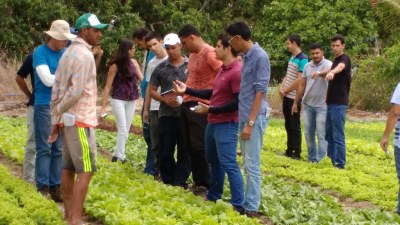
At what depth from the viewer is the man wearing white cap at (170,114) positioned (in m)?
9.57

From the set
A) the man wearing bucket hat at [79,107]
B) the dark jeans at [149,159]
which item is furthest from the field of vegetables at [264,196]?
the man wearing bucket hat at [79,107]

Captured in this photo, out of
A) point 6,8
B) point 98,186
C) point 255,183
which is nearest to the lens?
point 255,183

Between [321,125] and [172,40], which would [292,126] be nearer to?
[321,125]

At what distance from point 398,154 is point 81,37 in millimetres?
3988

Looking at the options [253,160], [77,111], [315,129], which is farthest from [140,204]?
[315,129]

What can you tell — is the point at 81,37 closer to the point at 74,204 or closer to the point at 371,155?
the point at 74,204

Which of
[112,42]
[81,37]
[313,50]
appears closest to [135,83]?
[313,50]

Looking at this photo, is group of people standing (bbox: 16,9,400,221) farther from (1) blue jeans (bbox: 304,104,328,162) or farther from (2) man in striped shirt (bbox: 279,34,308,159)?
(1) blue jeans (bbox: 304,104,328,162)

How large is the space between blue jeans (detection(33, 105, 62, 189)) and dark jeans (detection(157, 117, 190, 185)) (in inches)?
60.1

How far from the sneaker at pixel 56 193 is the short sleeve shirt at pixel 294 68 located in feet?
18.9

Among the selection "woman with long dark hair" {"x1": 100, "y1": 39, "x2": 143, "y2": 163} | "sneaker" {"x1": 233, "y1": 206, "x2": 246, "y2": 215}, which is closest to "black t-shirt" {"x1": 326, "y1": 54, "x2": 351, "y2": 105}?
"woman with long dark hair" {"x1": 100, "y1": 39, "x2": 143, "y2": 163}

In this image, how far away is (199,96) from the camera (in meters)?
8.91

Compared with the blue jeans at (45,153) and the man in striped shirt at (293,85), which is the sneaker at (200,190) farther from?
the man in striped shirt at (293,85)

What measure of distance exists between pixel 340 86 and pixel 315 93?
0.59 meters
